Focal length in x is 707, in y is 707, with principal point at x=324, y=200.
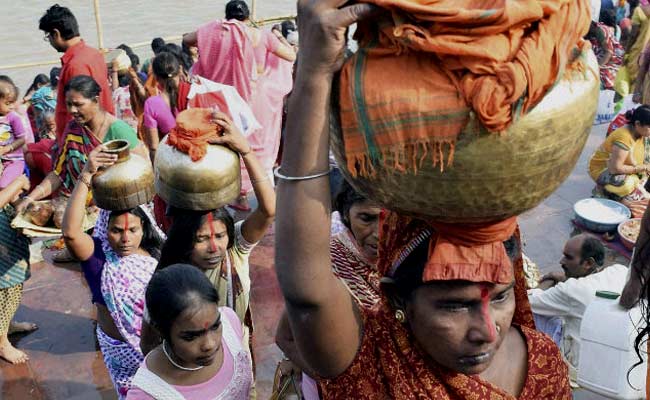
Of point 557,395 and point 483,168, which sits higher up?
point 483,168

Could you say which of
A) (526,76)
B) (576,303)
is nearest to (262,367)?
(576,303)

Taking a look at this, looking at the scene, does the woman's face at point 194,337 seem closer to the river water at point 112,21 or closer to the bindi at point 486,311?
the bindi at point 486,311

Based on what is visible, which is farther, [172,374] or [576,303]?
[576,303]

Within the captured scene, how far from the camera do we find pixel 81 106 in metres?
4.61

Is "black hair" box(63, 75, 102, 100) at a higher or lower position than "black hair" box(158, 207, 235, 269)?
higher

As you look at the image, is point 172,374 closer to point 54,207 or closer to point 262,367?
point 262,367

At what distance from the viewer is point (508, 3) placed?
46.3 inches

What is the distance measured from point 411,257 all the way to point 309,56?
0.61 m

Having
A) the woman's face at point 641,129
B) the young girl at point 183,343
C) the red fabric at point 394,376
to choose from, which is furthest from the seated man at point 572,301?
the woman's face at point 641,129

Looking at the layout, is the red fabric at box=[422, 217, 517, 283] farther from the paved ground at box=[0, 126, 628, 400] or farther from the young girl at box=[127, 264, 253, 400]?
the paved ground at box=[0, 126, 628, 400]

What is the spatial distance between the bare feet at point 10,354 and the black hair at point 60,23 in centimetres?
267

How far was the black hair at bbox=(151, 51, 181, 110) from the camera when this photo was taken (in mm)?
6348

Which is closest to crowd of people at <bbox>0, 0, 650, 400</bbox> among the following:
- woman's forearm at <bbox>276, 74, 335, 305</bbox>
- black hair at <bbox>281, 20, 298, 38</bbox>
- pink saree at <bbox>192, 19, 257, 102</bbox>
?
woman's forearm at <bbox>276, 74, 335, 305</bbox>

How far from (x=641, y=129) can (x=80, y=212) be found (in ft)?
16.6
